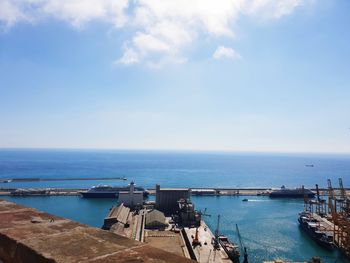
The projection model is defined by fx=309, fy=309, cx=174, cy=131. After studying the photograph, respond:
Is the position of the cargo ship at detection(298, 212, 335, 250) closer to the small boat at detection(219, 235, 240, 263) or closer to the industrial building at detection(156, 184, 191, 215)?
the small boat at detection(219, 235, 240, 263)

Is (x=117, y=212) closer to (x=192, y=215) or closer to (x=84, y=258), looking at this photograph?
(x=192, y=215)

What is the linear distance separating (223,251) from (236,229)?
13491 mm

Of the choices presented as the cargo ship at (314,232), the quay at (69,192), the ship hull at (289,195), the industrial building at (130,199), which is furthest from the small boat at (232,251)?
the ship hull at (289,195)

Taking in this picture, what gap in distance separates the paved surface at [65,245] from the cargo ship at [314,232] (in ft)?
147

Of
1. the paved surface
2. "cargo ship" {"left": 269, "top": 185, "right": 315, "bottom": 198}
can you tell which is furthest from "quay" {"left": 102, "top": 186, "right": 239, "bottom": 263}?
"cargo ship" {"left": 269, "top": 185, "right": 315, "bottom": 198}

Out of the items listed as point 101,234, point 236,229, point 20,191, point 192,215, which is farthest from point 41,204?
point 101,234

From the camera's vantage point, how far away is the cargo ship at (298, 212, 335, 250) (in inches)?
1614

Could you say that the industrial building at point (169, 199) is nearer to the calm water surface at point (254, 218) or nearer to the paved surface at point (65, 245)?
the calm water surface at point (254, 218)

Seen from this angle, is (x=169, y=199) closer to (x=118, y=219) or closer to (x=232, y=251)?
(x=118, y=219)

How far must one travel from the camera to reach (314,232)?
44.9 meters

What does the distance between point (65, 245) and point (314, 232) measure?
49.0 m

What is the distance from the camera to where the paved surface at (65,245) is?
2.73 metres

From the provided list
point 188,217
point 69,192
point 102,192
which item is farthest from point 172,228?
point 69,192

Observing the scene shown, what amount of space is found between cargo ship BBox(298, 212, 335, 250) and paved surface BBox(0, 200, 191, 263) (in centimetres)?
4492
